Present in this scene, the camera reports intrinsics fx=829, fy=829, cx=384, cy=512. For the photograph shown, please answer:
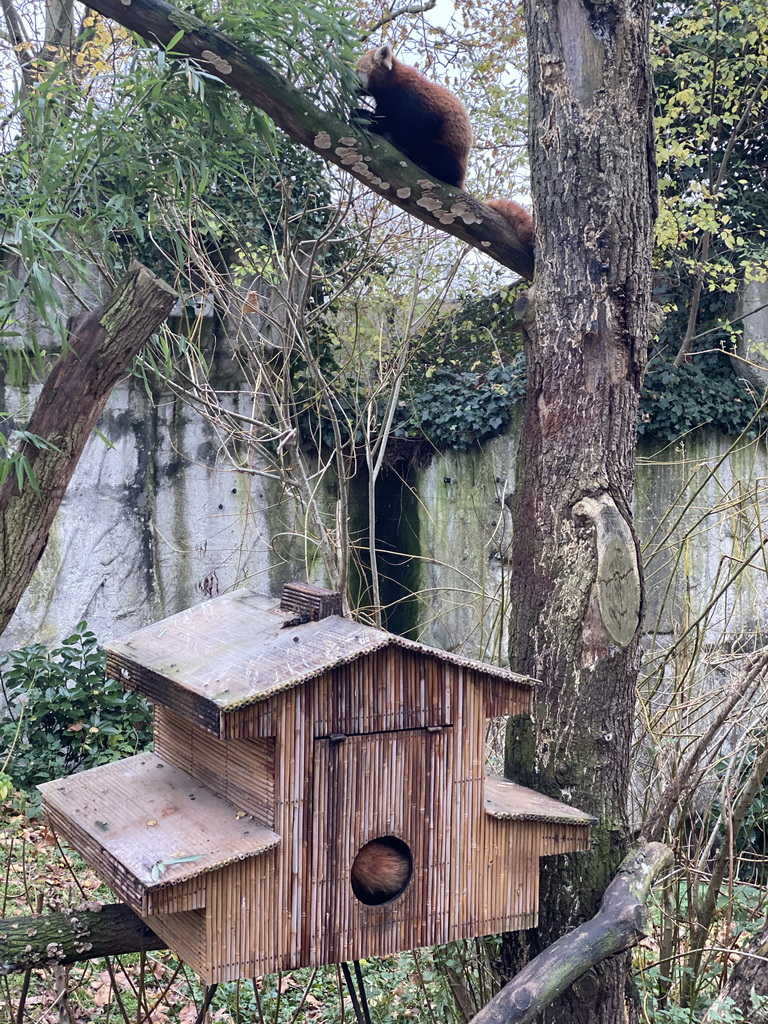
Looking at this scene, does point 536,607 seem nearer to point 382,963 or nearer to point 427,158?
point 427,158

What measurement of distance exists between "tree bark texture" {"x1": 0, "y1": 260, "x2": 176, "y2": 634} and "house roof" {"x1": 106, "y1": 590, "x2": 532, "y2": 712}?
0.44 metres

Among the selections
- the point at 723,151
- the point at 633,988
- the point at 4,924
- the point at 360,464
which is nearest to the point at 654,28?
the point at 723,151

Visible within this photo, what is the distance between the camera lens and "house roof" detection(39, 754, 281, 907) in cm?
139

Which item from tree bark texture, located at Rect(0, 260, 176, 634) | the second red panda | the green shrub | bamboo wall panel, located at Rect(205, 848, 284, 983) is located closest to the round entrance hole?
bamboo wall panel, located at Rect(205, 848, 284, 983)

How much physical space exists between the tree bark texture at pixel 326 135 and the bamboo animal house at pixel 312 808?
1157mm

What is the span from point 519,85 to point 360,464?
289 cm

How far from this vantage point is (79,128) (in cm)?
220

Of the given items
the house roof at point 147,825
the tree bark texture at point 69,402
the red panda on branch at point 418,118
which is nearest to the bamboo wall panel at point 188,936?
the house roof at point 147,825

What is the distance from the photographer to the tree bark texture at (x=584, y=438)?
6.67 ft

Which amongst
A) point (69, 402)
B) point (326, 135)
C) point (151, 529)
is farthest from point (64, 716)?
point (326, 135)

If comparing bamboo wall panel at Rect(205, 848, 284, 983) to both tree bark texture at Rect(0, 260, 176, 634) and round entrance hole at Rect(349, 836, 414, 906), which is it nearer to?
round entrance hole at Rect(349, 836, 414, 906)

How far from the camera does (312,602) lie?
1.77 metres

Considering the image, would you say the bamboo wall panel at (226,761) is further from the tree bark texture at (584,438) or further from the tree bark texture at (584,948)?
the tree bark texture at (584,438)

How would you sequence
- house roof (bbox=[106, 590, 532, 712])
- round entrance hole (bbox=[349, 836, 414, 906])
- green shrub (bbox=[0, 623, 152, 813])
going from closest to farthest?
house roof (bbox=[106, 590, 532, 712]), round entrance hole (bbox=[349, 836, 414, 906]), green shrub (bbox=[0, 623, 152, 813])
